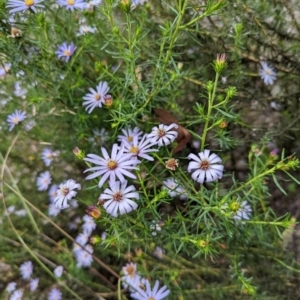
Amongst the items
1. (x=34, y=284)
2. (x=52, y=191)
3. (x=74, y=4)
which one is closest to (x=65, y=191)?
(x=74, y=4)

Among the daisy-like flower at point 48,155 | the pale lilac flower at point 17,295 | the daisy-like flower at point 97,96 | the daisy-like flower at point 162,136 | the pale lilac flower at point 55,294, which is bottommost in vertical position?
the pale lilac flower at point 17,295

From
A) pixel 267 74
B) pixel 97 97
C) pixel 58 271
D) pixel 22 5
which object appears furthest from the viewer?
pixel 58 271

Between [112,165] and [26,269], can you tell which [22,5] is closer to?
[112,165]

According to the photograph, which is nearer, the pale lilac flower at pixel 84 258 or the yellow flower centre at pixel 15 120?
the yellow flower centre at pixel 15 120

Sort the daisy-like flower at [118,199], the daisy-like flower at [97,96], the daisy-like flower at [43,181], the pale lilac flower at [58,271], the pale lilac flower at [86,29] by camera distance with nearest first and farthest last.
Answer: the daisy-like flower at [118,199]
the daisy-like flower at [97,96]
the pale lilac flower at [86,29]
the pale lilac flower at [58,271]
the daisy-like flower at [43,181]

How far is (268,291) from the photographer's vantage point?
129cm

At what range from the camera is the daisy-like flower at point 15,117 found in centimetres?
139

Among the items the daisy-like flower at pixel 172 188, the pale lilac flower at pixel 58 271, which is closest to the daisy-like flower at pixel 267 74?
the daisy-like flower at pixel 172 188

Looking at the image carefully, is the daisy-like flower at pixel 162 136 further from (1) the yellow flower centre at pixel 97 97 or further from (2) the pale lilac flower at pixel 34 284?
(2) the pale lilac flower at pixel 34 284

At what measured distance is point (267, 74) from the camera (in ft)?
4.50

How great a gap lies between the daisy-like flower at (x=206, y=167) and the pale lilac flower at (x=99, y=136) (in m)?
0.54

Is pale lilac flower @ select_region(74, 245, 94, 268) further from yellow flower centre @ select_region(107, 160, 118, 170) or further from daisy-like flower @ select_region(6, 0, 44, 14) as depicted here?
daisy-like flower @ select_region(6, 0, 44, 14)

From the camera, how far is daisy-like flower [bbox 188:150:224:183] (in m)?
0.88

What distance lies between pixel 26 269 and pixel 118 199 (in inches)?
35.7
